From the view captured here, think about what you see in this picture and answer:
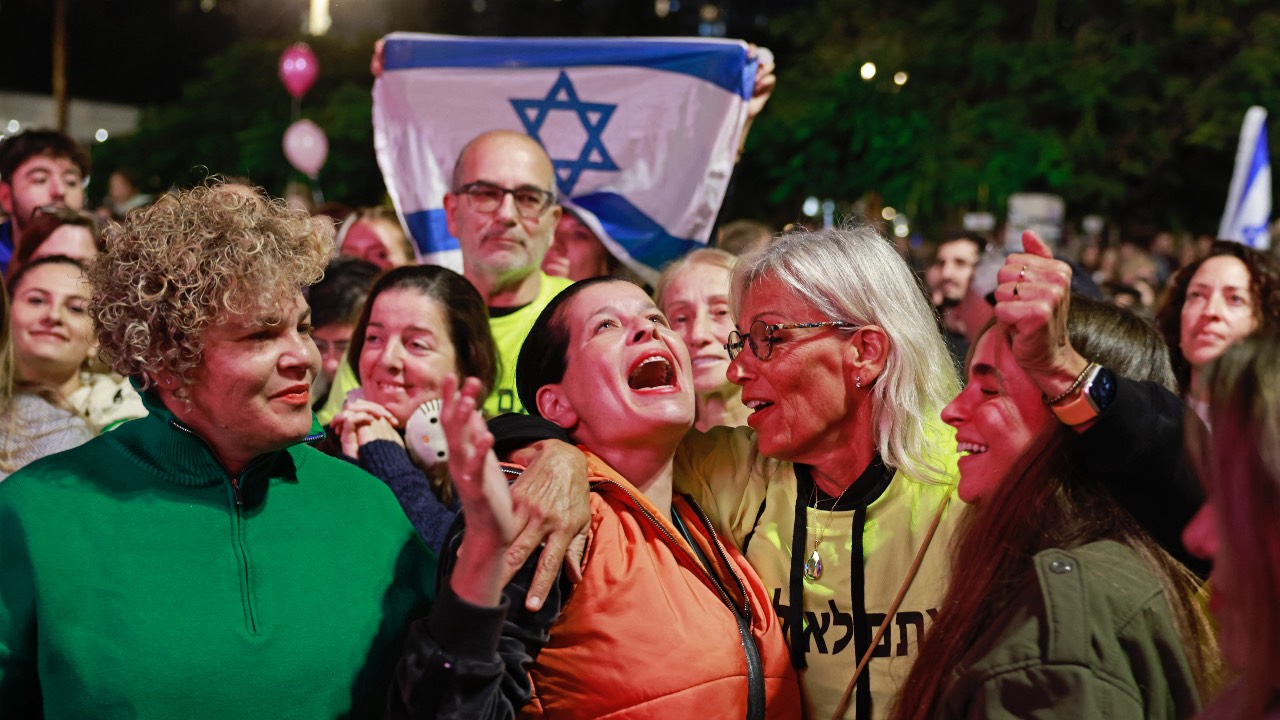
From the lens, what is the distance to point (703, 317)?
4.55 metres

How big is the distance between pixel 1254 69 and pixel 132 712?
25.4 metres

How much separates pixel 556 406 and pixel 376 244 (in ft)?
12.3

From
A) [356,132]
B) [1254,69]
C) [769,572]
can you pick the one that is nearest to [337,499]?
[769,572]

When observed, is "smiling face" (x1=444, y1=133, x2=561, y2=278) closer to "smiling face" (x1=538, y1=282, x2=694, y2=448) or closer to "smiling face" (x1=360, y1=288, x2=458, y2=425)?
"smiling face" (x1=360, y1=288, x2=458, y2=425)

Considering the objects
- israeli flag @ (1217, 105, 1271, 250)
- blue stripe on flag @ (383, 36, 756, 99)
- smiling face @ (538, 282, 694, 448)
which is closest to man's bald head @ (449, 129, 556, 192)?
blue stripe on flag @ (383, 36, 756, 99)

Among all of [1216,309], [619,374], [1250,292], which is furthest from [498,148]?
[1250,292]

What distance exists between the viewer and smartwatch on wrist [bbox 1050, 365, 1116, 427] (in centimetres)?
221

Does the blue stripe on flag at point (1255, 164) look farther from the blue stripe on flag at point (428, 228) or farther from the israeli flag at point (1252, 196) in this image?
the blue stripe on flag at point (428, 228)

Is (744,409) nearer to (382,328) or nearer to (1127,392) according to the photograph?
(382,328)

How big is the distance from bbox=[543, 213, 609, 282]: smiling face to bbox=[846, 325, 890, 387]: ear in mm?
3141

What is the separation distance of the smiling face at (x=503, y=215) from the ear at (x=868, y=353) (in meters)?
2.00

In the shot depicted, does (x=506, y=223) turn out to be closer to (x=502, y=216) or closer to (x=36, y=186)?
(x=502, y=216)

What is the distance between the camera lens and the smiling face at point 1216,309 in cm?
546

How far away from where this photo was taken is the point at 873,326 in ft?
10.3
